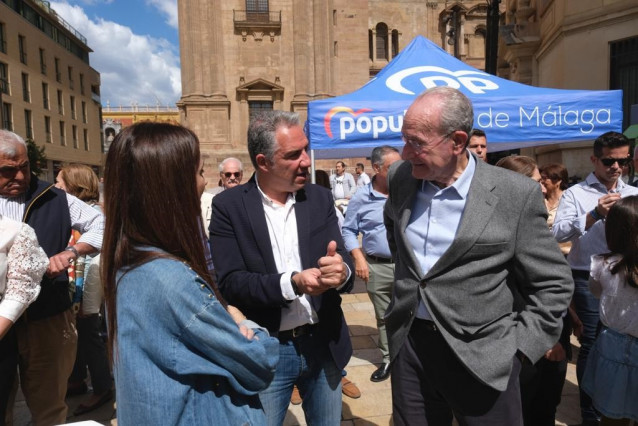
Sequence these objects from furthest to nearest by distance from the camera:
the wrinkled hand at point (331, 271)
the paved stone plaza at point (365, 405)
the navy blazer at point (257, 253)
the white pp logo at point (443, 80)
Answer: the white pp logo at point (443, 80) < the paved stone plaza at point (365, 405) < the navy blazer at point (257, 253) < the wrinkled hand at point (331, 271)

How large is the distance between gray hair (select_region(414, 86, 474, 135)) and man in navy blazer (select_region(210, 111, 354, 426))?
0.68m

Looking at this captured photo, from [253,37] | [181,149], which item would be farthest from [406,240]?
[253,37]

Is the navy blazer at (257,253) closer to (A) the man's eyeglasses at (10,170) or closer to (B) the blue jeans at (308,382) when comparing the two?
(B) the blue jeans at (308,382)

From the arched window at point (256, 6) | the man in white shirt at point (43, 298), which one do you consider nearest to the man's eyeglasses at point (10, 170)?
the man in white shirt at point (43, 298)

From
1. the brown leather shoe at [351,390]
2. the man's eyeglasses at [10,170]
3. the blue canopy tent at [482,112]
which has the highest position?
the blue canopy tent at [482,112]

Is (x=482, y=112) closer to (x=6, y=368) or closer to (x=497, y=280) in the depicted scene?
(x=497, y=280)

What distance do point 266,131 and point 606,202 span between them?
83.9 inches

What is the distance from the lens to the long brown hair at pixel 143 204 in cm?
132

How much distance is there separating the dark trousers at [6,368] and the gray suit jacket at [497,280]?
226cm

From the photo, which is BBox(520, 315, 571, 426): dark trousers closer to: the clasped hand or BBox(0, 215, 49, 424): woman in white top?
the clasped hand

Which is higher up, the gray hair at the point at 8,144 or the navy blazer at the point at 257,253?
the gray hair at the point at 8,144

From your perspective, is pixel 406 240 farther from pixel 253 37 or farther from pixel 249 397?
pixel 253 37

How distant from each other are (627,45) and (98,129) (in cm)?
5131

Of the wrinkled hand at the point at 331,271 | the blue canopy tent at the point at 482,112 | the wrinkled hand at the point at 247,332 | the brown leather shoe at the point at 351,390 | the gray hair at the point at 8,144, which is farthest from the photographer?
the blue canopy tent at the point at 482,112
